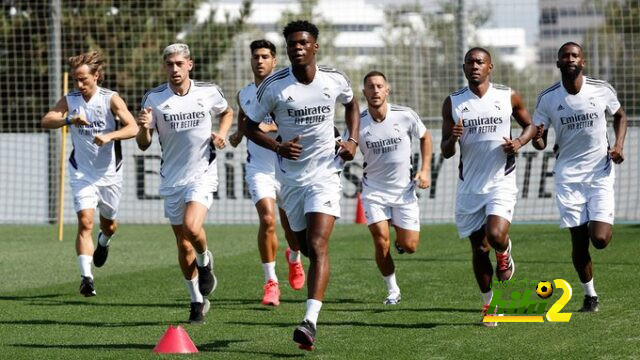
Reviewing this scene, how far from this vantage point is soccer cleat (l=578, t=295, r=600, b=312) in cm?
1102

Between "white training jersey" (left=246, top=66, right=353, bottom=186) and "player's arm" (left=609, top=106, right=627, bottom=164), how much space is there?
2.92 metres

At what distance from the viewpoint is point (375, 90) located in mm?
12453

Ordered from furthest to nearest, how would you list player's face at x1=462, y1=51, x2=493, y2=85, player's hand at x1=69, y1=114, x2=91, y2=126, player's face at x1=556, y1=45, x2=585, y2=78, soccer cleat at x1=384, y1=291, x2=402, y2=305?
player's hand at x1=69, y1=114, x2=91, y2=126 < soccer cleat at x1=384, y1=291, x2=402, y2=305 < player's face at x1=556, y1=45, x2=585, y2=78 < player's face at x1=462, y1=51, x2=493, y2=85

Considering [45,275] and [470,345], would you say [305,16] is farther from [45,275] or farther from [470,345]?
[470,345]

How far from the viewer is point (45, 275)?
51.2 ft

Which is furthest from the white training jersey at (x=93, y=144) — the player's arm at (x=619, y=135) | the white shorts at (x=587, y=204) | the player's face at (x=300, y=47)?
the player's arm at (x=619, y=135)

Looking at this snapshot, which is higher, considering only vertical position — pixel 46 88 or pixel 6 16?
pixel 6 16

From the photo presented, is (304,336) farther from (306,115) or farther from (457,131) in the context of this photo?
(457,131)

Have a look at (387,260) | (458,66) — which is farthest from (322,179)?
(458,66)

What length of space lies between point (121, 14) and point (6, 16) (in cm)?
300

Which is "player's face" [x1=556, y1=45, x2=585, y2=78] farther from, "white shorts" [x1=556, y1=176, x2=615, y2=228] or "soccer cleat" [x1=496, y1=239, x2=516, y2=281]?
"soccer cleat" [x1=496, y1=239, x2=516, y2=281]

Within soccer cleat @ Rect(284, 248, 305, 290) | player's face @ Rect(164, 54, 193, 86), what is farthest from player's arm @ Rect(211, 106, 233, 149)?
soccer cleat @ Rect(284, 248, 305, 290)

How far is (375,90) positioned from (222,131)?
1.73 meters

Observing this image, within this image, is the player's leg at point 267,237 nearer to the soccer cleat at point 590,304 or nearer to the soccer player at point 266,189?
the soccer player at point 266,189
